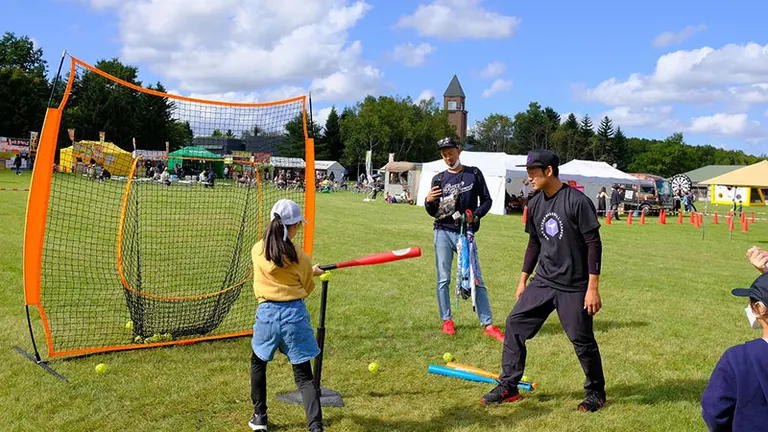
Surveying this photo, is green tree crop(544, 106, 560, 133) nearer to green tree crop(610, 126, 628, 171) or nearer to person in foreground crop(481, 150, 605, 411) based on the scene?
green tree crop(610, 126, 628, 171)

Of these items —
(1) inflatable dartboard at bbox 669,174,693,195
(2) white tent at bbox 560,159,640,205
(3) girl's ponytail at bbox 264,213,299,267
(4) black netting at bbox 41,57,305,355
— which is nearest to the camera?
(3) girl's ponytail at bbox 264,213,299,267

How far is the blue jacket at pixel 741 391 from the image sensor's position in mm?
2449

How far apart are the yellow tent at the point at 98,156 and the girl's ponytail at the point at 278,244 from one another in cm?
270

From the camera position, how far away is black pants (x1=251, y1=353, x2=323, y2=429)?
3967 mm

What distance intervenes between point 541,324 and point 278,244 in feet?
7.40

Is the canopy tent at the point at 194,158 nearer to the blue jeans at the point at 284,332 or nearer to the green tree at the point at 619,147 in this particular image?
the blue jeans at the point at 284,332

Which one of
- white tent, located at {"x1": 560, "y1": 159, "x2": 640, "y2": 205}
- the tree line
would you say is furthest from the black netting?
the tree line

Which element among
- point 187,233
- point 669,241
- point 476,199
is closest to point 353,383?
point 476,199

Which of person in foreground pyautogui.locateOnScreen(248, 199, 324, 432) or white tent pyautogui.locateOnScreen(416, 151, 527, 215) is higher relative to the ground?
white tent pyautogui.locateOnScreen(416, 151, 527, 215)

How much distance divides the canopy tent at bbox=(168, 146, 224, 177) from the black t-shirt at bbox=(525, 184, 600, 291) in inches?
152

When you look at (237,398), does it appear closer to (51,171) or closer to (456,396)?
(456,396)

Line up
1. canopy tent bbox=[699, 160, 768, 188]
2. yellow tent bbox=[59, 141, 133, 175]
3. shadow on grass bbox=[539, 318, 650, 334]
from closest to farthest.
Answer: yellow tent bbox=[59, 141, 133, 175], shadow on grass bbox=[539, 318, 650, 334], canopy tent bbox=[699, 160, 768, 188]

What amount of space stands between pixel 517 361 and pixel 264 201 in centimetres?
377

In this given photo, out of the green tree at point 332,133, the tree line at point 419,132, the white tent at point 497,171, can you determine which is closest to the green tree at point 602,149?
the tree line at point 419,132
